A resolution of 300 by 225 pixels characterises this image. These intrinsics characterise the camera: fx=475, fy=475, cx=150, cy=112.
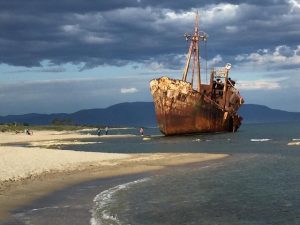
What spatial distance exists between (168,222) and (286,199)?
6710 mm

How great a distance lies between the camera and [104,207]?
63.8 feet

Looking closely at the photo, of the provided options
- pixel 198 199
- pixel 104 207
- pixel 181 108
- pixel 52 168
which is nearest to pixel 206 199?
pixel 198 199

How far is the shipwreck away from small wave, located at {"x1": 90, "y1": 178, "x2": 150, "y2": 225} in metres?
46.6

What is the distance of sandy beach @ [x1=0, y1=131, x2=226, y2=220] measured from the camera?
22102 mm

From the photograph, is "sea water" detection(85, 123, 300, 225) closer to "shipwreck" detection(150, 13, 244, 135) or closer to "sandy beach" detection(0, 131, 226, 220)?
"sandy beach" detection(0, 131, 226, 220)

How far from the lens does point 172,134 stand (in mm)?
75625

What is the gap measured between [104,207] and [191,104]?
175 feet

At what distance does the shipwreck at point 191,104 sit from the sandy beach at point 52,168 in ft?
97.4

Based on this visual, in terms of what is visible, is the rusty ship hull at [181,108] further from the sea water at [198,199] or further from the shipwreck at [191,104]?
the sea water at [198,199]

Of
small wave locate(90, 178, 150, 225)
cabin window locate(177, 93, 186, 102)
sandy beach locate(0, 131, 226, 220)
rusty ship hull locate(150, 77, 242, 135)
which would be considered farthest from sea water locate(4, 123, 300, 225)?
rusty ship hull locate(150, 77, 242, 135)

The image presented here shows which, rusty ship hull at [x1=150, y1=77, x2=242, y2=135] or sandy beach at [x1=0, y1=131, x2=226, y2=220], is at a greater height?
rusty ship hull at [x1=150, y1=77, x2=242, y2=135]

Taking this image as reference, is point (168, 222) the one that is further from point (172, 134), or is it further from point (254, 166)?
point (172, 134)

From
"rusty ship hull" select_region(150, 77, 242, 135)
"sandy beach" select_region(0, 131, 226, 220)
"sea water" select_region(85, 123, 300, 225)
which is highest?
"rusty ship hull" select_region(150, 77, 242, 135)

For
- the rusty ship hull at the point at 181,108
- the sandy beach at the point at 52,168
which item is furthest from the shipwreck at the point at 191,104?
the sandy beach at the point at 52,168
